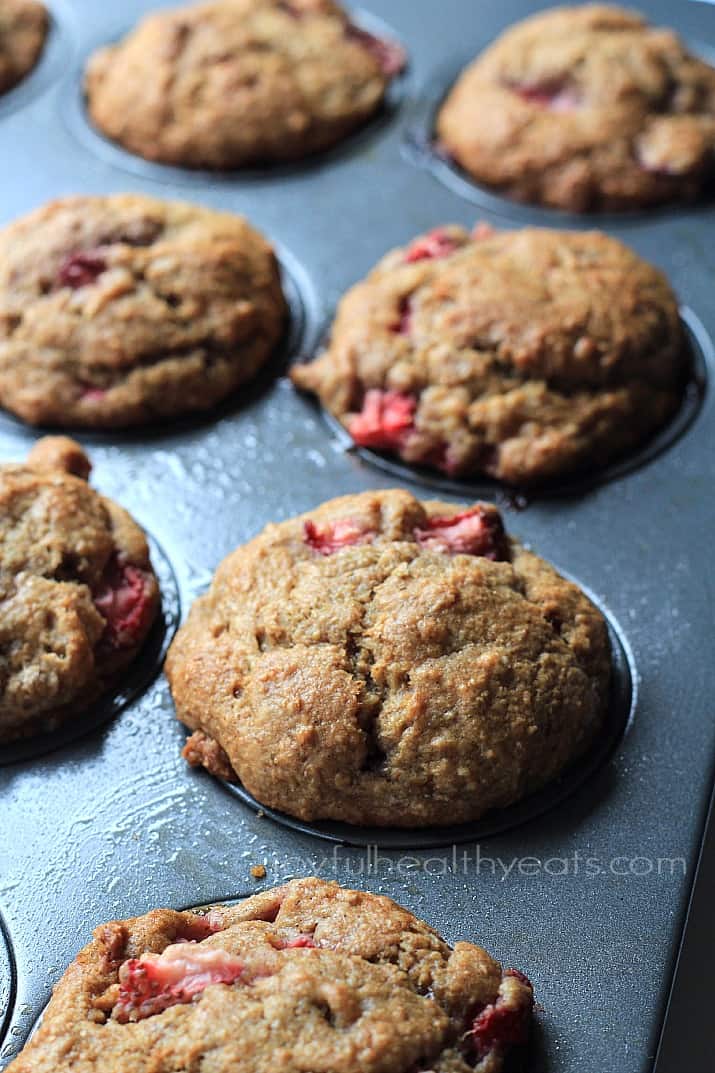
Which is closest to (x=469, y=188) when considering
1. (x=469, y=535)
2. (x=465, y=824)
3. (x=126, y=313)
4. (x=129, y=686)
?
(x=126, y=313)

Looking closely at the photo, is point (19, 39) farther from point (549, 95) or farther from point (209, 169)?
point (549, 95)

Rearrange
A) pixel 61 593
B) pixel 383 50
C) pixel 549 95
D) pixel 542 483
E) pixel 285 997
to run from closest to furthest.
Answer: pixel 285 997 → pixel 61 593 → pixel 542 483 → pixel 549 95 → pixel 383 50

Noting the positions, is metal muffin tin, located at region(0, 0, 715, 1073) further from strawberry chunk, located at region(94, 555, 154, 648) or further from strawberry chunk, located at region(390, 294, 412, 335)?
strawberry chunk, located at region(390, 294, 412, 335)

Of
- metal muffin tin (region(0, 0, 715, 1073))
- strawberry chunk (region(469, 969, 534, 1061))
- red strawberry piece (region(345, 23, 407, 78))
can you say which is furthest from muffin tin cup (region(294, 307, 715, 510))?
red strawberry piece (region(345, 23, 407, 78))

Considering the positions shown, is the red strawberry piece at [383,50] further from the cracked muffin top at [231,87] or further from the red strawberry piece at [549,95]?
the red strawberry piece at [549,95]

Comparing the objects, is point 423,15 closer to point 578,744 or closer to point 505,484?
point 505,484

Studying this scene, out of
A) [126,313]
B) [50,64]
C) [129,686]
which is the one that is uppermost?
[50,64]

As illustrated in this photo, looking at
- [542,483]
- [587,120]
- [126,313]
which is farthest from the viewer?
[587,120]
